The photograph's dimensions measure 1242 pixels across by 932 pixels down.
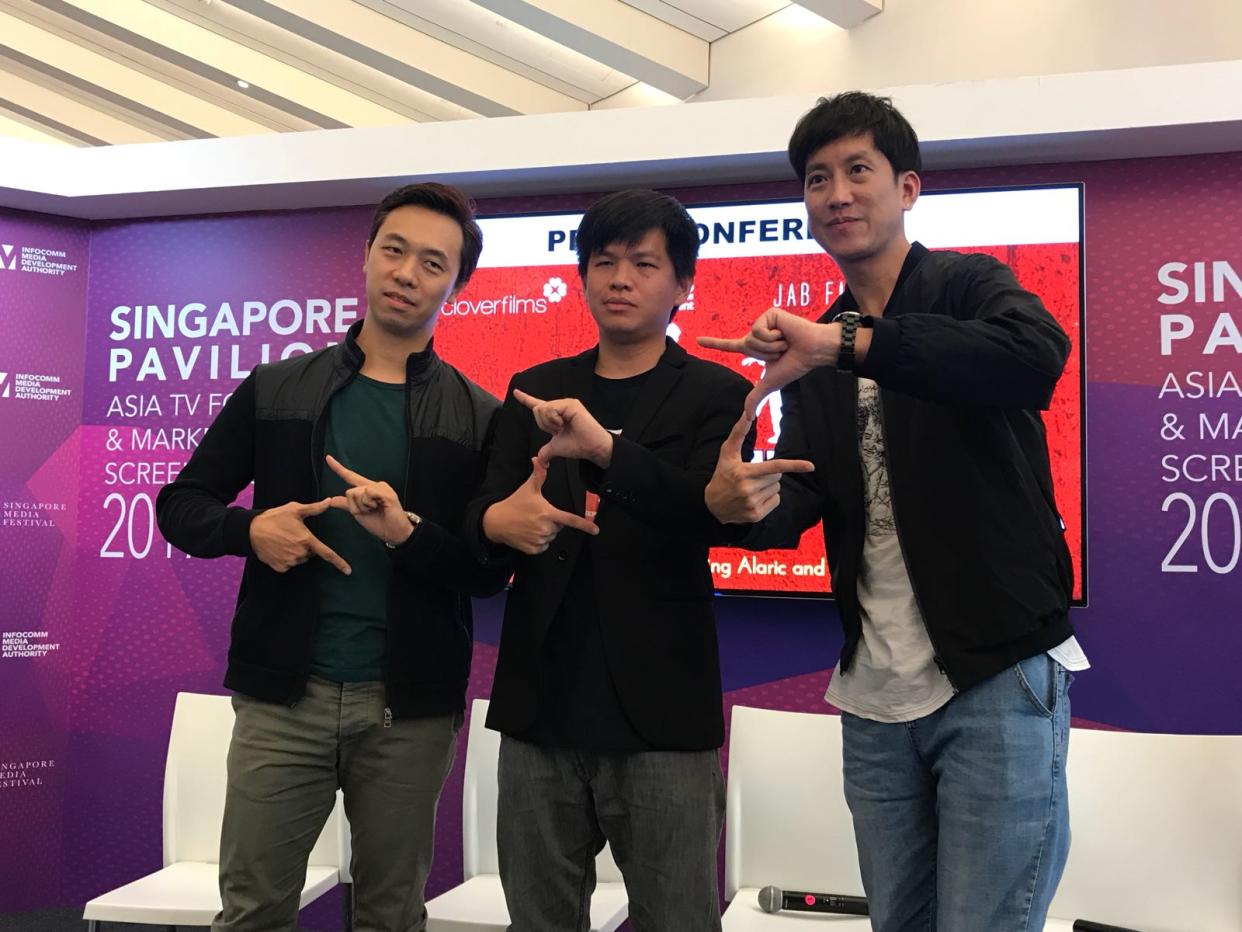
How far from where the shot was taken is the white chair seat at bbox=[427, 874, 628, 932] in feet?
8.04

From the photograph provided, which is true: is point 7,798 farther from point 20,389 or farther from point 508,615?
point 508,615

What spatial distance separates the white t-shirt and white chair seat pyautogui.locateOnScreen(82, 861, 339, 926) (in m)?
1.48

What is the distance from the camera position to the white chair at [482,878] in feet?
8.11

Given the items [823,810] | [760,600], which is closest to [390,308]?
[823,810]

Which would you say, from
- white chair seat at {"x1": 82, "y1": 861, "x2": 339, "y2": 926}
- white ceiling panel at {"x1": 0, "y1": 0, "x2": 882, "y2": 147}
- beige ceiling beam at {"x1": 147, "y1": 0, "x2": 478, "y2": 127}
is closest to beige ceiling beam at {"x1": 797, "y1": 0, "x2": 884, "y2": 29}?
white ceiling panel at {"x1": 0, "y1": 0, "x2": 882, "y2": 147}

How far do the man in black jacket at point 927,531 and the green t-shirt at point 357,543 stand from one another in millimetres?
701

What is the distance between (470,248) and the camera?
86.5 inches

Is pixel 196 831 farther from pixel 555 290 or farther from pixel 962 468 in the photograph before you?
pixel 962 468

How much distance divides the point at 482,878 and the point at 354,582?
1.18 meters

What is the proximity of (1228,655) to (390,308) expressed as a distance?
2.61 m

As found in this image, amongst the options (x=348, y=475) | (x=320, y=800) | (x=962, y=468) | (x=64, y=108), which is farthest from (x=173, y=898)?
(x=64, y=108)

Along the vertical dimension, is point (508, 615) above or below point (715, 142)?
below

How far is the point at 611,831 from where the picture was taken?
1.75 m

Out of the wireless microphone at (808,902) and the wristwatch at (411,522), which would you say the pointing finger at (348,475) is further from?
the wireless microphone at (808,902)
